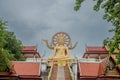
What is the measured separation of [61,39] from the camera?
5834 cm

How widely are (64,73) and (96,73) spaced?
5.73 m

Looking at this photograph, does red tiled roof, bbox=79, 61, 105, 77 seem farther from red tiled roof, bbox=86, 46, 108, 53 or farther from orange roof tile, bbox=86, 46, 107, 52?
orange roof tile, bbox=86, 46, 107, 52

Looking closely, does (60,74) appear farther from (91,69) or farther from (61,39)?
(61,39)

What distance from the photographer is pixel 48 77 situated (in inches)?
1389

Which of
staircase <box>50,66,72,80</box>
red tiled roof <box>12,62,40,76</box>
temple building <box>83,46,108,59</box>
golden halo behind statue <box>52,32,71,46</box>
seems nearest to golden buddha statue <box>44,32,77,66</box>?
golden halo behind statue <box>52,32,71,46</box>

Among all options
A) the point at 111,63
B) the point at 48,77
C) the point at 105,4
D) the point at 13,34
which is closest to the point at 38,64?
the point at 48,77

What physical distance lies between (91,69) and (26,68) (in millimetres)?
6663

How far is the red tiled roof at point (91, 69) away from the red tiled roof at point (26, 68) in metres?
4.45

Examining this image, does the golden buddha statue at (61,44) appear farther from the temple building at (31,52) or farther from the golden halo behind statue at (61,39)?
the temple building at (31,52)

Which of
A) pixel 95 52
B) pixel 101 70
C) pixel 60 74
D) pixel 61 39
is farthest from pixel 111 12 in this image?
pixel 95 52

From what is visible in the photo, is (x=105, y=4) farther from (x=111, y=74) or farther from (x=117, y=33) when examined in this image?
(x=111, y=74)

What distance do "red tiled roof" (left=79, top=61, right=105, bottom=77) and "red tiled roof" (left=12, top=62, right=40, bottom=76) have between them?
445 cm

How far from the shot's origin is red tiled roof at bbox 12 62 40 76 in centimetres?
3462

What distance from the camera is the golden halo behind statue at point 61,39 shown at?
192 ft
